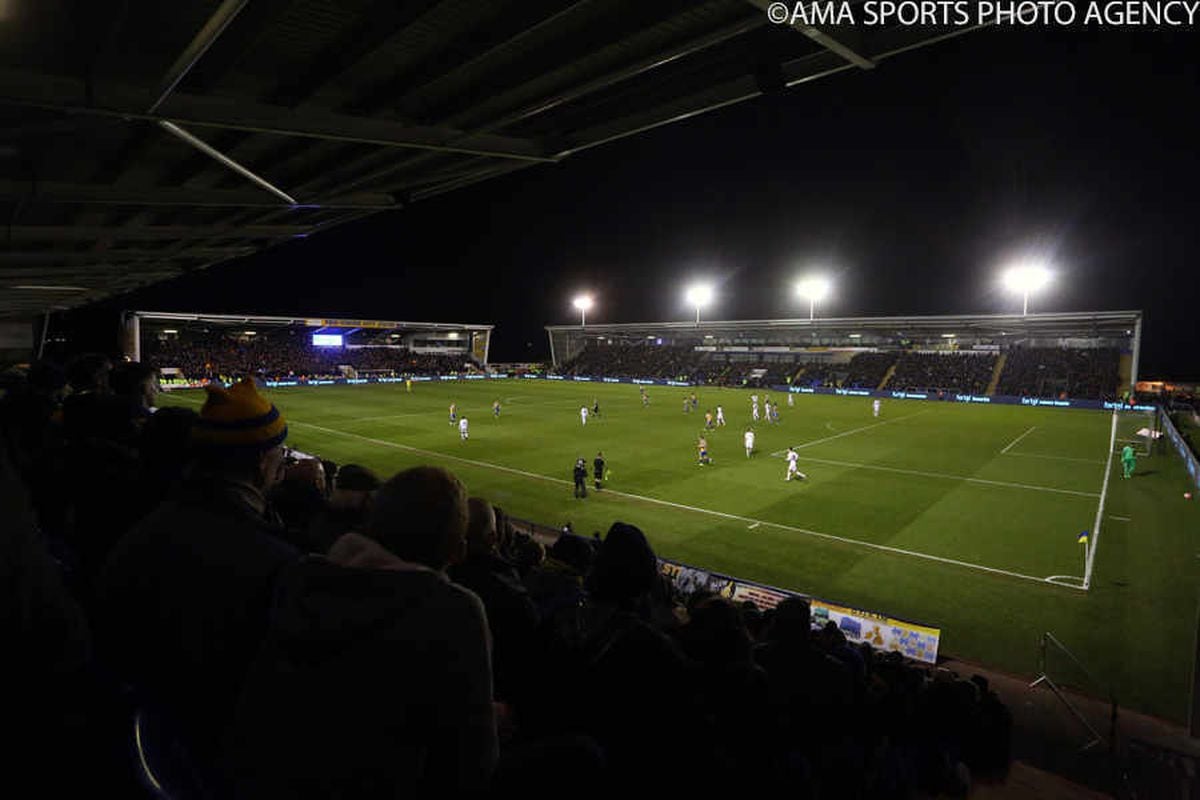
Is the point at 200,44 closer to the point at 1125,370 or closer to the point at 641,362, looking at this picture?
the point at 1125,370

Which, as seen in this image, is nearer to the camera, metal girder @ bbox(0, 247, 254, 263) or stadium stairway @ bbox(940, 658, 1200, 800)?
stadium stairway @ bbox(940, 658, 1200, 800)

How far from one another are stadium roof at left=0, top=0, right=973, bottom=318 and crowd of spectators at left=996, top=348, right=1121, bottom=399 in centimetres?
6403

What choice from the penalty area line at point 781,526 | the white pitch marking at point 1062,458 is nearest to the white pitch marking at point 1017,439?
the white pitch marking at point 1062,458

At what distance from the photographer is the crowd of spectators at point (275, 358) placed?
6994cm

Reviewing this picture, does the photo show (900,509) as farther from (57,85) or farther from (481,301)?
(481,301)

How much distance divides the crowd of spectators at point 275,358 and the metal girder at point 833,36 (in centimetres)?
7104

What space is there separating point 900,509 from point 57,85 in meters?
20.4

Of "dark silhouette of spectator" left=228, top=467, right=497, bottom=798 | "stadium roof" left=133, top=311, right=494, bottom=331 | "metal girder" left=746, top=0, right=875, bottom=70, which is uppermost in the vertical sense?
"stadium roof" left=133, top=311, right=494, bottom=331

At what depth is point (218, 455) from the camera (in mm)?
2322

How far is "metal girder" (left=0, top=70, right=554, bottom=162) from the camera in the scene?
4164 mm

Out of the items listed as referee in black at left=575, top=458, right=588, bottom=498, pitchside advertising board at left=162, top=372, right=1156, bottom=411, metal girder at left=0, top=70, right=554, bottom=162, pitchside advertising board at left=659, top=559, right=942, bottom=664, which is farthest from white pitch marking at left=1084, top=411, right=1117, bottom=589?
pitchside advertising board at left=162, top=372, right=1156, bottom=411

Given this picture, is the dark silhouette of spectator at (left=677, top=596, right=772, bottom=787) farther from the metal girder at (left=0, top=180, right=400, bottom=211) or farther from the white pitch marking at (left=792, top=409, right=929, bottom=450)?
the white pitch marking at (left=792, top=409, right=929, bottom=450)

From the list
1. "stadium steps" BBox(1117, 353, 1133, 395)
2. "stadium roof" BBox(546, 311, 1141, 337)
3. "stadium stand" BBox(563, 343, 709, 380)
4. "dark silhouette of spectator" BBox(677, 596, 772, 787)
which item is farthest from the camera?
"stadium stand" BBox(563, 343, 709, 380)

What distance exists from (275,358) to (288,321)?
9145 millimetres
